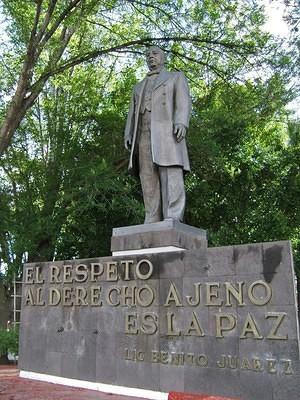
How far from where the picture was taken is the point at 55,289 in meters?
7.96

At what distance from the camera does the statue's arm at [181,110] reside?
294 inches

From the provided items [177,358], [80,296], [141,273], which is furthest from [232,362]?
[80,296]

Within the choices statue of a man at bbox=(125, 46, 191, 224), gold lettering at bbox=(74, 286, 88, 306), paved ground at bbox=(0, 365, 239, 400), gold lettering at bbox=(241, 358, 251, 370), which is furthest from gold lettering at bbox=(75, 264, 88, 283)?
gold lettering at bbox=(241, 358, 251, 370)

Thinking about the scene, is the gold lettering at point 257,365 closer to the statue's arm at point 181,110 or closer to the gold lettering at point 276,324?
the gold lettering at point 276,324

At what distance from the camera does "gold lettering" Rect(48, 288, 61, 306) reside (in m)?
7.86

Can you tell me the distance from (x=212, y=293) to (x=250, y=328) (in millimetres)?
668

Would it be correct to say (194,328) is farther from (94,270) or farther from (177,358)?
(94,270)

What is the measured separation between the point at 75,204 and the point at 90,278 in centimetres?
720

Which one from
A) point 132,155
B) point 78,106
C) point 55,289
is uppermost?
point 78,106

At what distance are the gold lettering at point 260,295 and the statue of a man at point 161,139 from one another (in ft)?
5.63

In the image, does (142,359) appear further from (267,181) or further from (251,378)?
(267,181)

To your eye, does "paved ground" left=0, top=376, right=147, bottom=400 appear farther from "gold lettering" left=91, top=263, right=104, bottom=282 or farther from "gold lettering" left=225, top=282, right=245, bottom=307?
"gold lettering" left=225, top=282, right=245, bottom=307

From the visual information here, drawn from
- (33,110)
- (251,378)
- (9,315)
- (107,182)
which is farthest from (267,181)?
(251,378)

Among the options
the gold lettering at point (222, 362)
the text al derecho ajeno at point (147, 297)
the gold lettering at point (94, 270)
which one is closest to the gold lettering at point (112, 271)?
the text al derecho ajeno at point (147, 297)
